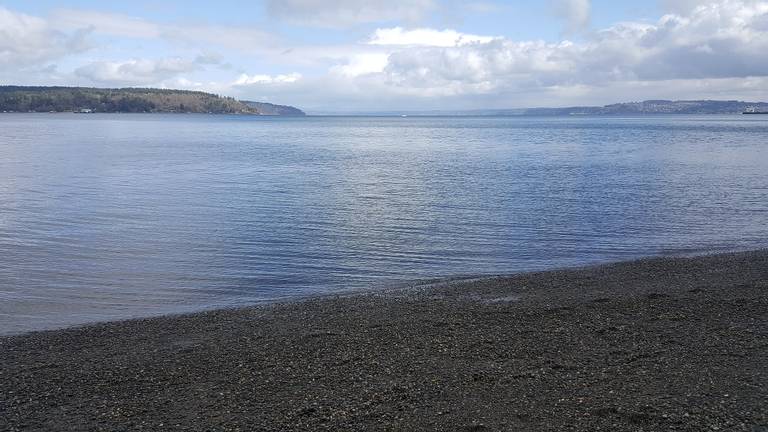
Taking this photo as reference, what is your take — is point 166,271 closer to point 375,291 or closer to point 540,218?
point 375,291

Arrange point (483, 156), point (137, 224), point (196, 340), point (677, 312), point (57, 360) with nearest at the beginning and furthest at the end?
point (57, 360) → point (196, 340) → point (677, 312) → point (137, 224) → point (483, 156)

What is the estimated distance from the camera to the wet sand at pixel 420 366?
8.57m

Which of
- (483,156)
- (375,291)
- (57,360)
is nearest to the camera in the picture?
(57,360)

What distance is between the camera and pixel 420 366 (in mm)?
10430

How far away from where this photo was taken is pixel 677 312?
1333 centimetres

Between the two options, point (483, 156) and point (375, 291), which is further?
point (483, 156)

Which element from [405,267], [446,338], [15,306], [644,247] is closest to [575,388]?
[446,338]

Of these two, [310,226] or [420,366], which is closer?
[420,366]

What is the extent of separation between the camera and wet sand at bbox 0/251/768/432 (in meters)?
8.57

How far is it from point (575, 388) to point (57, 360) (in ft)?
27.2

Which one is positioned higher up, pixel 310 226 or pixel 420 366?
pixel 420 366

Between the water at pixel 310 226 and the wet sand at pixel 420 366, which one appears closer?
the wet sand at pixel 420 366

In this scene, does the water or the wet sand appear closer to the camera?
the wet sand

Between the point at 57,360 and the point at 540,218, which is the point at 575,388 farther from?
the point at 540,218
